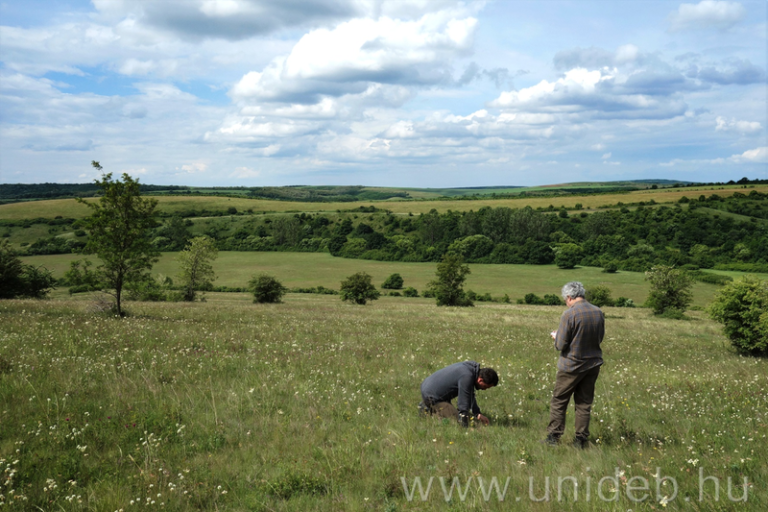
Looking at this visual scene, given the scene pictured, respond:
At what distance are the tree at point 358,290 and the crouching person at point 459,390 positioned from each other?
134ft

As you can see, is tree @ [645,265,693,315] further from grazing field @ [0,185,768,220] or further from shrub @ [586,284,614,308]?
grazing field @ [0,185,768,220]

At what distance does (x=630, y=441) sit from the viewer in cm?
721

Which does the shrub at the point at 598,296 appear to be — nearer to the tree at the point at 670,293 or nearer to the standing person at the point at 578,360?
the tree at the point at 670,293

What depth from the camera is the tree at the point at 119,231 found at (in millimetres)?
20125

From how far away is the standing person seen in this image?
6.70 m

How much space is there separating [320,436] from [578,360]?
418 centimetres

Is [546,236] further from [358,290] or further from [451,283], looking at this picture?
[358,290]

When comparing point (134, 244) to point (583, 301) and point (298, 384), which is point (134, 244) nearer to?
point (298, 384)

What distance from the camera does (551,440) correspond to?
23.0ft

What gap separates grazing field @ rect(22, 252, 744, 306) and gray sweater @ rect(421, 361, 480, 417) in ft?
213

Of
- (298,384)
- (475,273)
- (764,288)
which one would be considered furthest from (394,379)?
(475,273)

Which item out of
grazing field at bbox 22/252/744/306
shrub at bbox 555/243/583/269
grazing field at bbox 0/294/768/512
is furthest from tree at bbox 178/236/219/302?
shrub at bbox 555/243/583/269

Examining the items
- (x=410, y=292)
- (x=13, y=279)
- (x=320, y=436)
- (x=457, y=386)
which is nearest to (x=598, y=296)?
(x=410, y=292)

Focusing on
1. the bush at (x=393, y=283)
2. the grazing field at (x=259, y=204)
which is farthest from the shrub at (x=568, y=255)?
the grazing field at (x=259, y=204)
